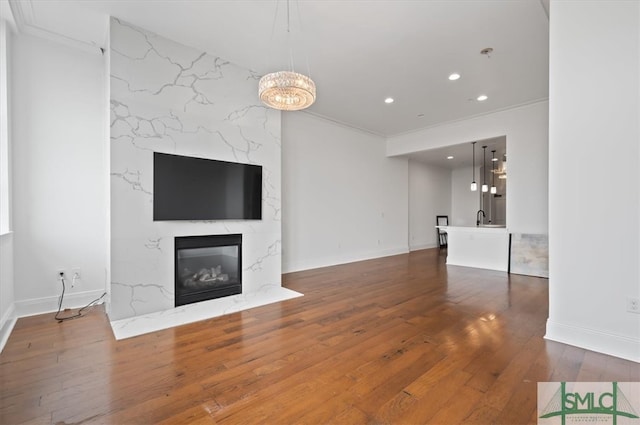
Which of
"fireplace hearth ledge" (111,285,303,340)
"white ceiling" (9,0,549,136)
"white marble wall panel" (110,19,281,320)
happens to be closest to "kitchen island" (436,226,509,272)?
"white ceiling" (9,0,549,136)

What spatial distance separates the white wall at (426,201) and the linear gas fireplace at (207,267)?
6546 mm

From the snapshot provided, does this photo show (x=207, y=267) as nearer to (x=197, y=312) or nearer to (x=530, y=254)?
(x=197, y=312)

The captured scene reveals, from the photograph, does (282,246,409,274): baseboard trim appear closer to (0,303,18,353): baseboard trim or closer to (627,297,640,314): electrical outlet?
(0,303,18,353): baseboard trim

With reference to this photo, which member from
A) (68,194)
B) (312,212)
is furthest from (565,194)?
(68,194)

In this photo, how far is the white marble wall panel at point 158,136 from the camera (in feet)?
10.8

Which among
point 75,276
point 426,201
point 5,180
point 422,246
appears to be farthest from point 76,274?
point 426,201

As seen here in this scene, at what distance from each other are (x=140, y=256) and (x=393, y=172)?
6747 mm

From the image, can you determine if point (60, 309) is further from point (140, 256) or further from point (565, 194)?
point (565, 194)

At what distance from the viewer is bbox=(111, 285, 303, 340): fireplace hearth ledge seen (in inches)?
119

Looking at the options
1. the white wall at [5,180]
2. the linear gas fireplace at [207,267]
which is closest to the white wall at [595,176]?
the linear gas fireplace at [207,267]

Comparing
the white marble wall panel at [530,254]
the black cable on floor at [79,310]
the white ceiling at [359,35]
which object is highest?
the white ceiling at [359,35]

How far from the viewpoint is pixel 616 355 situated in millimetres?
2406

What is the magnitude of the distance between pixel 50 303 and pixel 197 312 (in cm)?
177

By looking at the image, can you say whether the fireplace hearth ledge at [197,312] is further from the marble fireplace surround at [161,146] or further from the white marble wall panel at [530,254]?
the white marble wall panel at [530,254]
